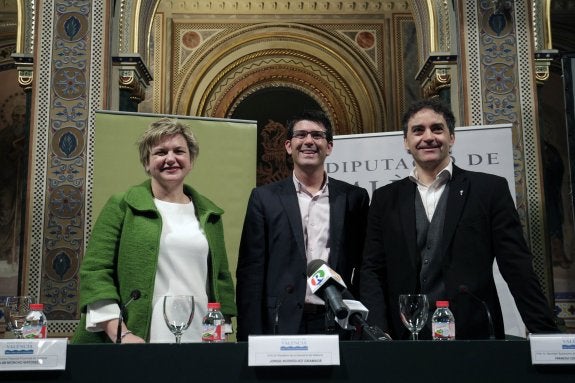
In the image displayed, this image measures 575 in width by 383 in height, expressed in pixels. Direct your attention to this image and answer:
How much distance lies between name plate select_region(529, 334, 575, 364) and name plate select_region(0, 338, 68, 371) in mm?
1028

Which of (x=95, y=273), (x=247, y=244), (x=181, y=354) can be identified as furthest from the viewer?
(x=247, y=244)

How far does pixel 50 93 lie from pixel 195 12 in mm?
4171

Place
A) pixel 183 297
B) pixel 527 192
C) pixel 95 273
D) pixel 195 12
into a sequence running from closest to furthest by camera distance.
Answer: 1. pixel 183 297
2. pixel 95 273
3. pixel 527 192
4. pixel 195 12

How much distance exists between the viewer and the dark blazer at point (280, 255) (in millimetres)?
2576

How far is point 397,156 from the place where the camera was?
4371mm

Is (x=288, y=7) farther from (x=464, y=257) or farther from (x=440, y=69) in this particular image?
(x=464, y=257)

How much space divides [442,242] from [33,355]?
1.37 metres

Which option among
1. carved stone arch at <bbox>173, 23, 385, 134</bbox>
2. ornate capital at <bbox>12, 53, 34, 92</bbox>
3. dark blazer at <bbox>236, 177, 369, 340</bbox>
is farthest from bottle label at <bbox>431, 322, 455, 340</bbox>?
carved stone arch at <bbox>173, 23, 385, 134</bbox>

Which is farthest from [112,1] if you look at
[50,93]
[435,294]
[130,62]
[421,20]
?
[435,294]

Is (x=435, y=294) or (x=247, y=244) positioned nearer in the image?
(x=435, y=294)

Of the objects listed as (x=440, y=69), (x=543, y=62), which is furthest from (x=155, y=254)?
(x=543, y=62)

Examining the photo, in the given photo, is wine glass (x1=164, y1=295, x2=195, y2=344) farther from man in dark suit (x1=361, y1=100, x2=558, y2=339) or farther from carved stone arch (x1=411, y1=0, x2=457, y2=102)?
carved stone arch (x1=411, y1=0, x2=457, y2=102)

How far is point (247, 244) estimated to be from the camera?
8.81 feet

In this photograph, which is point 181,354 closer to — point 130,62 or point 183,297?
point 183,297
